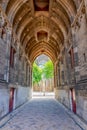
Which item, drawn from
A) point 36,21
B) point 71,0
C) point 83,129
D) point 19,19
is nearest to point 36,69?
point 36,21

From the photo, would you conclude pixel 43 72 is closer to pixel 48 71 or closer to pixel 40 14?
pixel 48 71

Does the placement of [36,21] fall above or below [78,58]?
above

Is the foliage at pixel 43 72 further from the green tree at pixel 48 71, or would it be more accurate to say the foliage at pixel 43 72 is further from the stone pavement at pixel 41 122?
the stone pavement at pixel 41 122

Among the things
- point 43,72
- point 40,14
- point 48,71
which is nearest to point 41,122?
point 40,14

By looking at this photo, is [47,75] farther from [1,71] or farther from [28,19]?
[1,71]

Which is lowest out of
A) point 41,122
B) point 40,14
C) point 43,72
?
point 41,122

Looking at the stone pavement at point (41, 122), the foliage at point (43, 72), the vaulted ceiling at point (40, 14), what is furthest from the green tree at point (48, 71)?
the stone pavement at point (41, 122)

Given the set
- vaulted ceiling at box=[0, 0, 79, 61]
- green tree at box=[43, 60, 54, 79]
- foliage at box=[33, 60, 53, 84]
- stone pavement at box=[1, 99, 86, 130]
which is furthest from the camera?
green tree at box=[43, 60, 54, 79]

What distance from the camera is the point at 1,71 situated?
6.84 meters

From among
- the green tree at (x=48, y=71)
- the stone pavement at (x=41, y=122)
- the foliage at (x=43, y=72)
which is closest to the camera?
the stone pavement at (x=41, y=122)

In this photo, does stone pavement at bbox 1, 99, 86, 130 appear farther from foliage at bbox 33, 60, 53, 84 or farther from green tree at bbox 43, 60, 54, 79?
green tree at bbox 43, 60, 54, 79

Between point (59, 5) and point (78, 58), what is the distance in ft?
16.2

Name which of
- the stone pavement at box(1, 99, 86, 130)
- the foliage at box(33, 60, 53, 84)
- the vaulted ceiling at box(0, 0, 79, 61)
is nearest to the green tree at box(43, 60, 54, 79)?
the foliage at box(33, 60, 53, 84)

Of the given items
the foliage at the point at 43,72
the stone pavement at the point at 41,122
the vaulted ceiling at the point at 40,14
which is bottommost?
the stone pavement at the point at 41,122
